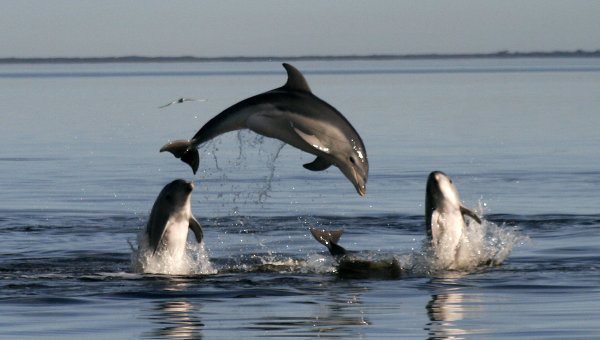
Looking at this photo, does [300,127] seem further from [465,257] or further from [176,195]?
[465,257]

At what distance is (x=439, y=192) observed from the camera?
48.1ft

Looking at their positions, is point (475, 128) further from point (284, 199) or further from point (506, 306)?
point (506, 306)

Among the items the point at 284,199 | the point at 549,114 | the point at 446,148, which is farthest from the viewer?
the point at 549,114

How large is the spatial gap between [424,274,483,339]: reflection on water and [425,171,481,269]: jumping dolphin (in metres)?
1.10

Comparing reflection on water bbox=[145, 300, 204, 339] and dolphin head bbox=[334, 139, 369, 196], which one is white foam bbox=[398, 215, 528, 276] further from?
reflection on water bbox=[145, 300, 204, 339]

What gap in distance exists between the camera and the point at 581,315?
1132 centimetres

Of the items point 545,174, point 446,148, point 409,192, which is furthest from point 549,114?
point 409,192

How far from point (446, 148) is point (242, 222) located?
43.4 feet

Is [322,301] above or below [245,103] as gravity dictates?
below

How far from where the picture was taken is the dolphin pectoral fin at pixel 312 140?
40.9 feet

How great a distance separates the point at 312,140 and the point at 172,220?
246 centimetres

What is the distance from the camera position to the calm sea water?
442 inches

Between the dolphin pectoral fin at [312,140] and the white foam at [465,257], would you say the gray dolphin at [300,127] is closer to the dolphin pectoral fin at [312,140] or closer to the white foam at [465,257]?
the dolphin pectoral fin at [312,140]

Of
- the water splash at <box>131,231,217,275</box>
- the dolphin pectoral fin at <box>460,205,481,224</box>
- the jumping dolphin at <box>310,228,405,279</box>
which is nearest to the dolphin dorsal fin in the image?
the jumping dolphin at <box>310,228,405,279</box>
